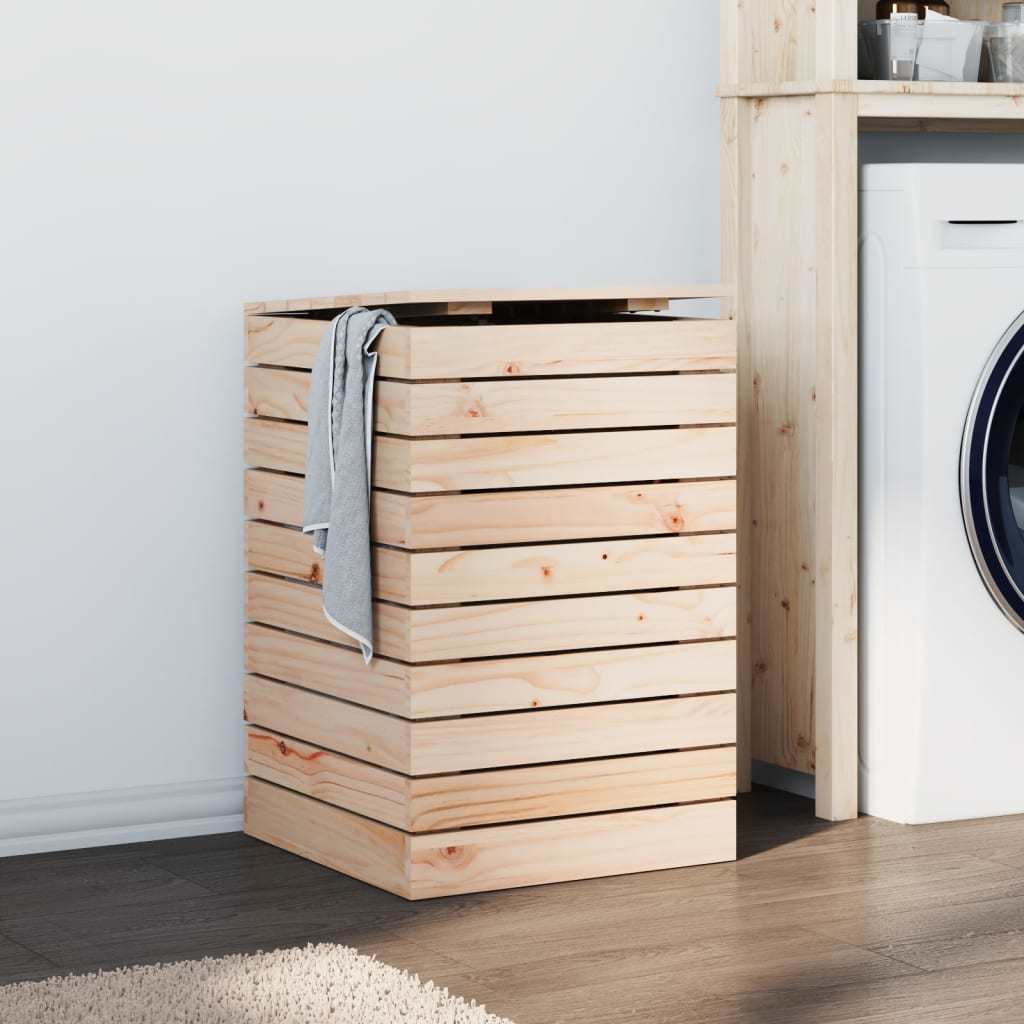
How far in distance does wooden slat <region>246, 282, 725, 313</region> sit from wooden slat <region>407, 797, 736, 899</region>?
2.32 feet

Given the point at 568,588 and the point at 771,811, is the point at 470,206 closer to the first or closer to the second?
the point at 568,588

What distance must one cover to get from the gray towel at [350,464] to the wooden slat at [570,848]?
0.29 m

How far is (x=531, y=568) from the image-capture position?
2.36m

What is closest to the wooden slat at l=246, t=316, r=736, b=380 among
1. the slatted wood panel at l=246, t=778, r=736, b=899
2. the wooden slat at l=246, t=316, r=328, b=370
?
the wooden slat at l=246, t=316, r=328, b=370

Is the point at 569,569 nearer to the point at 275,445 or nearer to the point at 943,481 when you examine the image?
the point at 275,445

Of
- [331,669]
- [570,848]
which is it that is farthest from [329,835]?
[570,848]

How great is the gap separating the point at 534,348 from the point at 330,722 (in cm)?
60

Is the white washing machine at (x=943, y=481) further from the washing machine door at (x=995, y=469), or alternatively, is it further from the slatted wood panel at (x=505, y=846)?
the slatted wood panel at (x=505, y=846)

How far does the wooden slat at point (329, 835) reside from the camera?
235 cm

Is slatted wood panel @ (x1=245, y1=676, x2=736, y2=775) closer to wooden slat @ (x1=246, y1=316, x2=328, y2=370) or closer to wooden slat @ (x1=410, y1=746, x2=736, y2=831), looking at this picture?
wooden slat @ (x1=410, y1=746, x2=736, y2=831)

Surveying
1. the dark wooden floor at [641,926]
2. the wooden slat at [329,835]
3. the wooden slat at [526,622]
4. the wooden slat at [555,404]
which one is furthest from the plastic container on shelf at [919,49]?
the wooden slat at [329,835]

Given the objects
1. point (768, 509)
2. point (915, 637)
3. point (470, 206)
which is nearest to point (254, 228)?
point (470, 206)

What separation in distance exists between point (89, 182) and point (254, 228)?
26 cm

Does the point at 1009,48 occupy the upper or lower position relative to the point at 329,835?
upper
